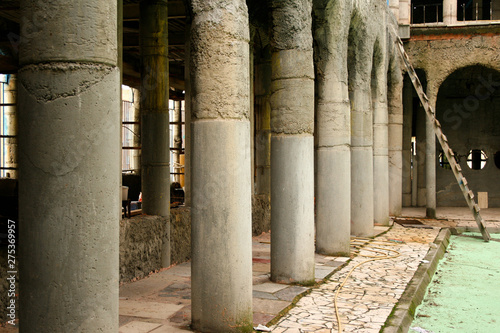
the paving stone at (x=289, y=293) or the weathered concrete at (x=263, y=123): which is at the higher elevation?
the weathered concrete at (x=263, y=123)

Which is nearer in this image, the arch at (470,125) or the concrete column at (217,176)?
the concrete column at (217,176)

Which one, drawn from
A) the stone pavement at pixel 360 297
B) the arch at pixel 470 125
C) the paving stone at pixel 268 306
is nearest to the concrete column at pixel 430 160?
the arch at pixel 470 125

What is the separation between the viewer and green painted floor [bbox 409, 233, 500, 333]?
20.9ft

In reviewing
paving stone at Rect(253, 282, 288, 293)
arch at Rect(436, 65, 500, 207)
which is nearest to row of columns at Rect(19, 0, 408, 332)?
paving stone at Rect(253, 282, 288, 293)

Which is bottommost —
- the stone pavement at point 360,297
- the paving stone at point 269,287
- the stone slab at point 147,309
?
the stone pavement at point 360,297

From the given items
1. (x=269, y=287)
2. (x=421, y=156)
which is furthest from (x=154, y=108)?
(x=421, y=156)

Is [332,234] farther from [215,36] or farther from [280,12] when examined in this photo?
[215,36]

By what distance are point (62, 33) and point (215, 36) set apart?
2.35m

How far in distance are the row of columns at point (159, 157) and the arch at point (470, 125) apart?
1111 cm

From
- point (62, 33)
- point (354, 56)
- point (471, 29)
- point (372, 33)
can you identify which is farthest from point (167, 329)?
point (471, 29)

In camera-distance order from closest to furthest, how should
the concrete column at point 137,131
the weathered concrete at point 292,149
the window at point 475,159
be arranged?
the weathered concrete at point 292,149 < the concrete column at point 137,131 < the window at point 475,159

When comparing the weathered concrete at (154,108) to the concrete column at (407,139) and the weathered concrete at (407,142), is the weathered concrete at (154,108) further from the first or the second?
the concrete column at (407,139)

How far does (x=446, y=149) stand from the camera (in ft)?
45.5

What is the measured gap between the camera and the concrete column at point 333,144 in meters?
8.93
